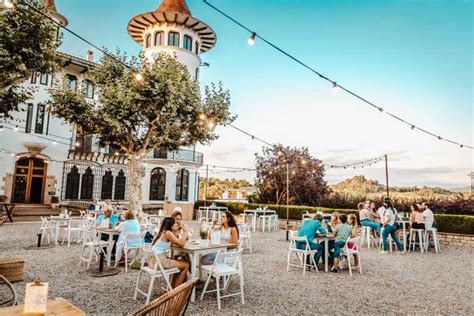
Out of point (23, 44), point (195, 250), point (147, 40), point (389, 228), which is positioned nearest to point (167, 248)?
point (195, 250)

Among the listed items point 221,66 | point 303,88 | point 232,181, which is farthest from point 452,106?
point 232,181

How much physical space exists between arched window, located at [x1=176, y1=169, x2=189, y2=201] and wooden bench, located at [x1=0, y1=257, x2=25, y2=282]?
15.2 metres

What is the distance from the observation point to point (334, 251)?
6551 mm

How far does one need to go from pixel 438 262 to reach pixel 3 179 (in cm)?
1914

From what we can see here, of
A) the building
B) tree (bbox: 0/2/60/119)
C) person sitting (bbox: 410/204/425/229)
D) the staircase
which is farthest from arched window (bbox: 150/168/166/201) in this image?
person sitting (bbox: 410/204/425/229)

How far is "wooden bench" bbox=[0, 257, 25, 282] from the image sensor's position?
495 cm

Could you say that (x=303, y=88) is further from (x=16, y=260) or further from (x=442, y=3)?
(x=16, y=260)

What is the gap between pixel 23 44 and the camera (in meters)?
6.51

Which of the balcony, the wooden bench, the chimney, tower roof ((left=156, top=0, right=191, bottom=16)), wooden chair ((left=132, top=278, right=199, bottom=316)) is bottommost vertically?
the wooden bench

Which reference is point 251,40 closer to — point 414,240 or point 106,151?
Result: point 414,240

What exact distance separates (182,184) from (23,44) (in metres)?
14.7

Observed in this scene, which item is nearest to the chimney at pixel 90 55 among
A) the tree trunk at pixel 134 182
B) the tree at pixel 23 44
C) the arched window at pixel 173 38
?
the arched window at pixel 173 38

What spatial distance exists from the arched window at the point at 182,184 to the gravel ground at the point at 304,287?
40.5 feet

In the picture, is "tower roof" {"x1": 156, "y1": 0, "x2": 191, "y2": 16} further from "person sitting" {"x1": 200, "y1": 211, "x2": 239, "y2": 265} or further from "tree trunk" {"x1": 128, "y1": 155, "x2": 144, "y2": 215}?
"person sitting" {"x1": 200, "y1": 211, "x2": 239, "y2": 265}
